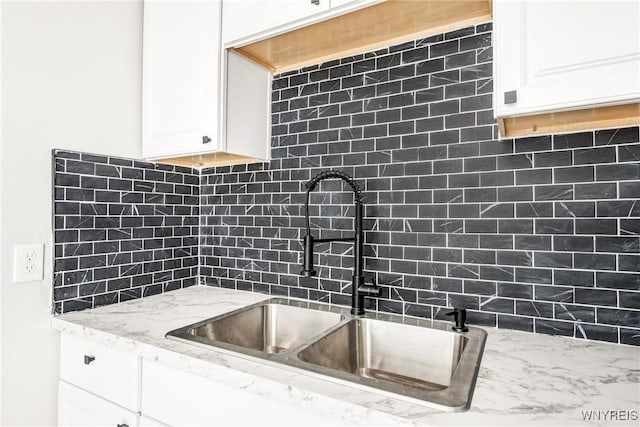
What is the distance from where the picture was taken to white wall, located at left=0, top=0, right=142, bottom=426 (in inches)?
49.3

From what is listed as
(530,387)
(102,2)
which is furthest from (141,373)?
(102,2)

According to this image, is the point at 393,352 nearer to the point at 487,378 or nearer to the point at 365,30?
the point at 487,378

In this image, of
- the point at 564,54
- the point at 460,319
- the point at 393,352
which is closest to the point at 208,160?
the point at 393,352

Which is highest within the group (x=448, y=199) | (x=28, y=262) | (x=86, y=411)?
(x=448, y=199)

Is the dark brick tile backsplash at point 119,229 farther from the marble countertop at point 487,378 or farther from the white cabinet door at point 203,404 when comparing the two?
the white cabinet door at point 203,404

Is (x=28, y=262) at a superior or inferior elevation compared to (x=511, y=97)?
inferior

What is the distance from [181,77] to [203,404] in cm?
124

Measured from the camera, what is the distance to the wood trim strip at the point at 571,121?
101cm

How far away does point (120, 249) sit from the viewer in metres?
1.60

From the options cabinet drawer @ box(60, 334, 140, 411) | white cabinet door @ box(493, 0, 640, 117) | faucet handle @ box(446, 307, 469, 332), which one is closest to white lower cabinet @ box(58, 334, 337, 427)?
cabinet drawer @ box(60, 334, 140, 411)

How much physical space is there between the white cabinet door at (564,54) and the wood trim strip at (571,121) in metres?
0.09

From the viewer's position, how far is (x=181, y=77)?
156cm

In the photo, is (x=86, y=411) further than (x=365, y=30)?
No

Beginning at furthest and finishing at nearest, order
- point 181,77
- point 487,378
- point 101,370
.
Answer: point 181,77 → point 101,370 → point 487,378
